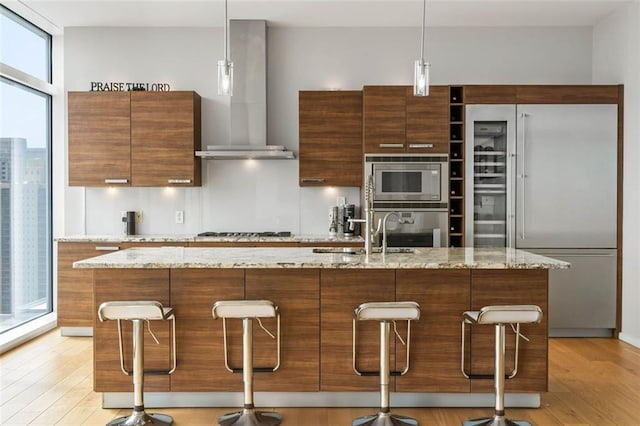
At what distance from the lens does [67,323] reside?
5520 mm

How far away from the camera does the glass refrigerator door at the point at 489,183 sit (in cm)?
554

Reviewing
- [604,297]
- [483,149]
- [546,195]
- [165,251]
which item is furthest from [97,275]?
[604,297]

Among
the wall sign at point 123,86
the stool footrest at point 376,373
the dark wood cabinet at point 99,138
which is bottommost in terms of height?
the stool footrest at point 376,373

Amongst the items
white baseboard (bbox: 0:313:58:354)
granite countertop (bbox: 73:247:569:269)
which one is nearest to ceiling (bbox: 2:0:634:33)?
granite countertop (bbox: 73:247:569:269)

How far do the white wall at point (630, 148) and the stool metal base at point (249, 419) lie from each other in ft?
11.6

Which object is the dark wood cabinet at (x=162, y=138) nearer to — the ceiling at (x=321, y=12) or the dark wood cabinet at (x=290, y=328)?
the ceiling at (x=321, y=12)

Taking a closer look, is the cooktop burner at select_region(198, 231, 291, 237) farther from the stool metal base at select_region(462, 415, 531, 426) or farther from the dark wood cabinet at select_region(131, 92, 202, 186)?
the stool metal base at select_region(462, 415, 531, 426)

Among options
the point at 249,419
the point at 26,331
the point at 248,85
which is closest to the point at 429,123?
the point at 248,85

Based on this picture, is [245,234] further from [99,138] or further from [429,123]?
[429,123]

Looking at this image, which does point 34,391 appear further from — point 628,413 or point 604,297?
Answer: point 604,297

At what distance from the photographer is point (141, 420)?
334 centimetres

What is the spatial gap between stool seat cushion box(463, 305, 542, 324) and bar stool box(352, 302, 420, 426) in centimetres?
35

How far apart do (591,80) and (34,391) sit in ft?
18.8

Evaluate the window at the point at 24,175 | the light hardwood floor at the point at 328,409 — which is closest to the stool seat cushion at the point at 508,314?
the light hardwood floor at the point at 328,409
